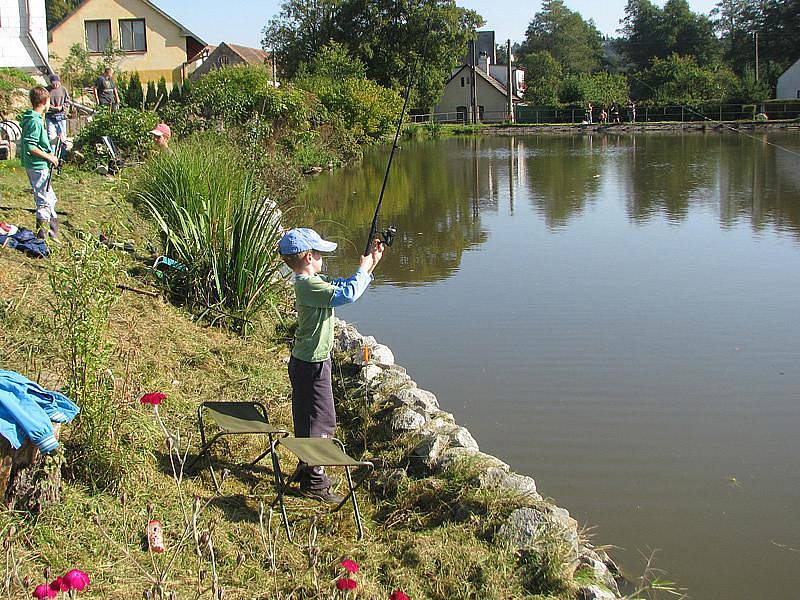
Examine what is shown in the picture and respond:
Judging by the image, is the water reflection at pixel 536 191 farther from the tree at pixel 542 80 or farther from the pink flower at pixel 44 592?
the tree at pixel 542 80

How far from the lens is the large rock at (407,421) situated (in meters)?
5.68

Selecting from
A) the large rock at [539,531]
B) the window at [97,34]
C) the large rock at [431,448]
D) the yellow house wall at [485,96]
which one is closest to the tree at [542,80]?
the yellow house wall at [485,96]

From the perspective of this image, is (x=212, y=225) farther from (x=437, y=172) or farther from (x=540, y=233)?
(x=437, y=172)

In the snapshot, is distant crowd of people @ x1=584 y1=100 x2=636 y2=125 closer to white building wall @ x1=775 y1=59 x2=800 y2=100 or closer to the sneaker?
white building wall @ x1=775 y1=59 x2=800 y2=100

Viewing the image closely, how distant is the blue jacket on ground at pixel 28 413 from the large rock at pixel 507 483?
6.89 feet

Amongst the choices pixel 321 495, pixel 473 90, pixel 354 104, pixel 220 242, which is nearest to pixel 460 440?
pixel 321 495

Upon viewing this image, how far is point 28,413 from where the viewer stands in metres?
3.67

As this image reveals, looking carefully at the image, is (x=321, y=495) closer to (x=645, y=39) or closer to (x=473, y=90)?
(x=473, y=90)

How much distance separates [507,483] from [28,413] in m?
2.40

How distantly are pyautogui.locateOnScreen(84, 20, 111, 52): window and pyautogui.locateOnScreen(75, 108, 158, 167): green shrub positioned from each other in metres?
26.9

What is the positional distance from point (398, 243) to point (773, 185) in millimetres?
11763

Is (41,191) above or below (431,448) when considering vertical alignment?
above

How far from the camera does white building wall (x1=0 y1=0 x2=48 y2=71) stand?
22.5 metres

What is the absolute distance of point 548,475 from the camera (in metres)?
5.91
